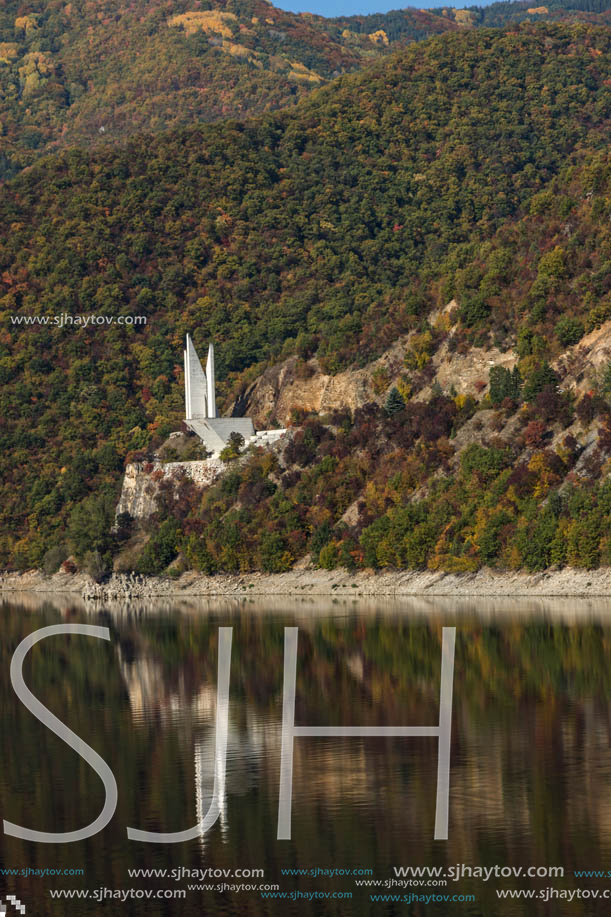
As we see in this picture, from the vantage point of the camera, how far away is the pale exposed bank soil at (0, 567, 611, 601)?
7288 cm

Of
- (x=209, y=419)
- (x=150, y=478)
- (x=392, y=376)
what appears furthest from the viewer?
(x=150, y=478)

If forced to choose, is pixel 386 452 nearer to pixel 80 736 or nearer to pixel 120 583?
pixel 120 583

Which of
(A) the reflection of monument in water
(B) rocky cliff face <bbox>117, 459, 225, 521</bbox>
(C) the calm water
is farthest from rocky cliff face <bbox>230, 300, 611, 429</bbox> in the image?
(C) the calm water

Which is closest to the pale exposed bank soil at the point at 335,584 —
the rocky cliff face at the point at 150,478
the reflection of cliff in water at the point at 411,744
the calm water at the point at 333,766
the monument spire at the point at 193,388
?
the rocky cliff face at the point at 150,478

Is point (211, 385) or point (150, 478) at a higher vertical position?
point (211, 385)

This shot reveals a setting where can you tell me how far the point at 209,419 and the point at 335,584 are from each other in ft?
75.9

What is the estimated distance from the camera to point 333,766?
34250 mm

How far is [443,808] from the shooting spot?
1161 inches

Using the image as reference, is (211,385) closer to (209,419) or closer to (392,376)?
(209,419)

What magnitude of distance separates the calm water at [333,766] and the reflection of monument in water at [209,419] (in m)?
45.8

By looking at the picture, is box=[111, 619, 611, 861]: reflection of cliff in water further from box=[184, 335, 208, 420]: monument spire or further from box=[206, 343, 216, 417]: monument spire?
box=[184, 335, 208, 420]: monument spire

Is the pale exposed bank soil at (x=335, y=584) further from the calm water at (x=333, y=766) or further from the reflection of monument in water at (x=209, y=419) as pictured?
the calm water at (x=333, y=766)

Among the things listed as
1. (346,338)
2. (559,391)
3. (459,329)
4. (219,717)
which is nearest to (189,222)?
(346,338)

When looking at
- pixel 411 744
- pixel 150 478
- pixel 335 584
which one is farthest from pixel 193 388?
pixel 411 744
